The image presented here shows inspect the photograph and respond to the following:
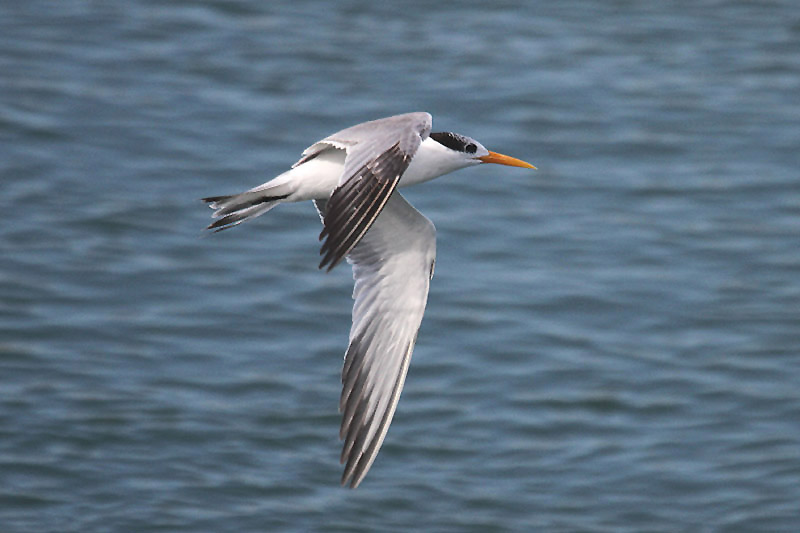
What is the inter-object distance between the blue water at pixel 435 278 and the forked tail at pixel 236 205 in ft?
14.3

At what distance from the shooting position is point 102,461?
1346 centimetres

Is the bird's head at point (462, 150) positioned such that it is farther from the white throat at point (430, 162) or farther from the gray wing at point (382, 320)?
the gray wing at point (382, 320)

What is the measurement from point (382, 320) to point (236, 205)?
4.84ft

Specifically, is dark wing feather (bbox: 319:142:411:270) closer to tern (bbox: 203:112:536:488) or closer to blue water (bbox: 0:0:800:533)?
tern (bbox: 203:112:536:488)

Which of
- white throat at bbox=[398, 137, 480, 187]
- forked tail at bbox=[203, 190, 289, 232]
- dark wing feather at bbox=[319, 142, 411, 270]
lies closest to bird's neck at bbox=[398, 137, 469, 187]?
white throat at bbox=[398, 137, 480, 187]

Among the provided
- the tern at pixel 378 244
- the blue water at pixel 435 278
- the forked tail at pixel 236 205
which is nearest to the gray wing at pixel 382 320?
the tern at pixel 378 244

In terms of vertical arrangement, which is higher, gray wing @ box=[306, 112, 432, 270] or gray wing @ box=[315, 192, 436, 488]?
gray wing @ box=[306, 112, 432, 270]

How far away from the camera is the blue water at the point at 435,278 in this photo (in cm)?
1318

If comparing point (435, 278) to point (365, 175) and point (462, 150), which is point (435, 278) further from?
point (365, 175)

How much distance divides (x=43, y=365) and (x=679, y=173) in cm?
786

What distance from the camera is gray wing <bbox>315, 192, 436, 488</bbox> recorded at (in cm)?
971

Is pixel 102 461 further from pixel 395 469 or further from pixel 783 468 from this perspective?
pixel 783 468

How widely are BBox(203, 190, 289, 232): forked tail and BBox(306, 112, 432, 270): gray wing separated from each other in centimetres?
62

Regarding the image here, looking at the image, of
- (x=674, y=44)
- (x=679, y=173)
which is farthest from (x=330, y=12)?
(x=679, y=173)
